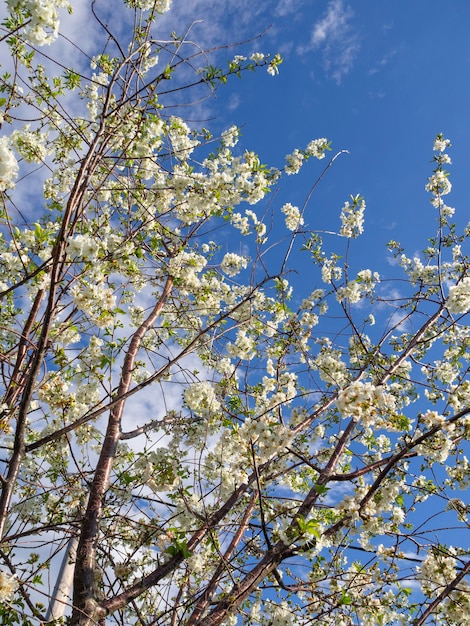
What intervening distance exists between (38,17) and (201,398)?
9.54ft

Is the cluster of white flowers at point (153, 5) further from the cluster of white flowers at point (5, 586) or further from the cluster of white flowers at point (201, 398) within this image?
the cluster of white flowers at point (5, 586)

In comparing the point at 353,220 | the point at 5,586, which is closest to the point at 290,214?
the point at 353,220

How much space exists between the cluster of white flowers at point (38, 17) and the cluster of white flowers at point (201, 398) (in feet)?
8.90

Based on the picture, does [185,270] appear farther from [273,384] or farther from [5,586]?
[5,586]

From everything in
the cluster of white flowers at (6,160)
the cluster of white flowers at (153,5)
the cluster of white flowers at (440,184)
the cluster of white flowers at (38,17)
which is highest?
the cluster of white flowers at (440,184)

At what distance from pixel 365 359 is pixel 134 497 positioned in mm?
2674

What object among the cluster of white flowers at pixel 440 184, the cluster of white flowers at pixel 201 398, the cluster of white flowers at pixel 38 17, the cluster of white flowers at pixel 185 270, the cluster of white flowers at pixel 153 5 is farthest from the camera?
the cluster of white flowers at pixel 440 184

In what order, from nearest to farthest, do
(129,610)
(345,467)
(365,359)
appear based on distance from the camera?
1. (129,610)
2. (365,359)
3. (345,467)

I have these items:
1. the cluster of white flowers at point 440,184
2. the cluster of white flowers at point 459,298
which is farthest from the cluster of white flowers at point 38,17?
the cluster of white flowers at point 440,184

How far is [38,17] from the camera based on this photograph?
9.25 ft

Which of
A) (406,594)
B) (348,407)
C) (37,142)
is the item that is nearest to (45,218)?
(37,142)

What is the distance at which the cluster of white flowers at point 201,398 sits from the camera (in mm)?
4256

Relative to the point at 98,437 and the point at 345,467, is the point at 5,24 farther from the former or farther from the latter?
the point at 345,467

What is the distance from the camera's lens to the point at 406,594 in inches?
178
